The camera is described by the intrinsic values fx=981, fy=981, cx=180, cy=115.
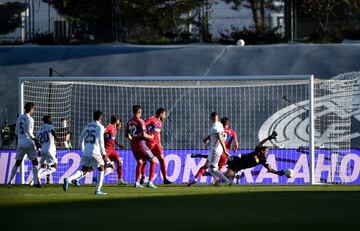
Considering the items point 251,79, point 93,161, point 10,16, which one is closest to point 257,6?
point 10,16

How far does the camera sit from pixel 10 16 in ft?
145

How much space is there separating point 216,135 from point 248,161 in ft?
4.42

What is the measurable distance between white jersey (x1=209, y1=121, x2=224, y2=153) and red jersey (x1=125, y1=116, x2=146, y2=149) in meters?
1.75

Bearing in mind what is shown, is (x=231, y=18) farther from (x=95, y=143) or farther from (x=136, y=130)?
(x=95, y=143)

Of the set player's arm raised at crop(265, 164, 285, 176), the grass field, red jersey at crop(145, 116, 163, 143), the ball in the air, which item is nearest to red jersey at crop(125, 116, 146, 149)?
red jersey at crop(145, 116, 163, 143)

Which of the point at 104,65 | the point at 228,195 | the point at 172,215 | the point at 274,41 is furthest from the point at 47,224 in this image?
the point at 274,41

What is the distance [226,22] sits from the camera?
44.7m

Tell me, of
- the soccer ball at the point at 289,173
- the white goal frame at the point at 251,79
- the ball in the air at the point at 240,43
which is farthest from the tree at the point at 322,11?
the soccer ball at the point at 289,173

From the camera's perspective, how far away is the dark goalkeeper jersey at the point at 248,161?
2556cm

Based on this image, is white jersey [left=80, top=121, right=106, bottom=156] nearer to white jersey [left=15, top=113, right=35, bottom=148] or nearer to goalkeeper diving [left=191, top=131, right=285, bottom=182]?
white jersey [left=15, top=113, right=35, bottom=148]

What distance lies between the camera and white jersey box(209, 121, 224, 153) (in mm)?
24844

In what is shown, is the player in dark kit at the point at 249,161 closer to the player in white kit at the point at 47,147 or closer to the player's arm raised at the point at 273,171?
the player's arm raised at the point at 273,171

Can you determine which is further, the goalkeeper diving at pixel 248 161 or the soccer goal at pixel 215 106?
the soccer goal at pixel 215 106

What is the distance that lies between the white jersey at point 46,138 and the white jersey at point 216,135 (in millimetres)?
4319
